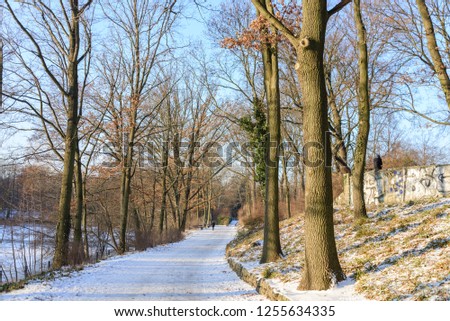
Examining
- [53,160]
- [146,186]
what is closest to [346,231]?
[53,160]

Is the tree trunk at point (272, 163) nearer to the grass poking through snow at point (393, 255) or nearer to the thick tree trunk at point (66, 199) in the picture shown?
the grass poking through snow at point (393, 255)

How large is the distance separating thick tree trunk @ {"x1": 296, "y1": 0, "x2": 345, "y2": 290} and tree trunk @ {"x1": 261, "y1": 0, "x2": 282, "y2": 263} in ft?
12.2

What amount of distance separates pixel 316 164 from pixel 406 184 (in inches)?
383

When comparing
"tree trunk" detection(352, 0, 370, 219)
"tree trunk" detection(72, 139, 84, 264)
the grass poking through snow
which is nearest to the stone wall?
the grass poking through snow

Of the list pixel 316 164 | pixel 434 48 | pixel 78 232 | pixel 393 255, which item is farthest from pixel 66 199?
pixel 434 48

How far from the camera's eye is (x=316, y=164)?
670 centimetres

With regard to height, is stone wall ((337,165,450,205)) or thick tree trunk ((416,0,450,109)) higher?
thick tree trunk ((416,0,450,109))

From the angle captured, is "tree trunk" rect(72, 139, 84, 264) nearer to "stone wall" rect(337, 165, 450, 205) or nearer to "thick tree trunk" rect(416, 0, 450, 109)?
"stone wall" rect(337, 165, 450, 205)

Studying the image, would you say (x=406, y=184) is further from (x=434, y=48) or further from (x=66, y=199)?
(x=66, y=199)

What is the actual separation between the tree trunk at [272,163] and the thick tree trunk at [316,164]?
3.72m

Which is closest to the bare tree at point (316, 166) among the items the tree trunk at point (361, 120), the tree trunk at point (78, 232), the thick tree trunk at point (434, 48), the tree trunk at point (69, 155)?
the tree trunk at point (361, 120)

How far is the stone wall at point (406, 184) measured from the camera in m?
13.8

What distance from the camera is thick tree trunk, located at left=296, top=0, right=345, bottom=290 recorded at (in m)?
6.61
